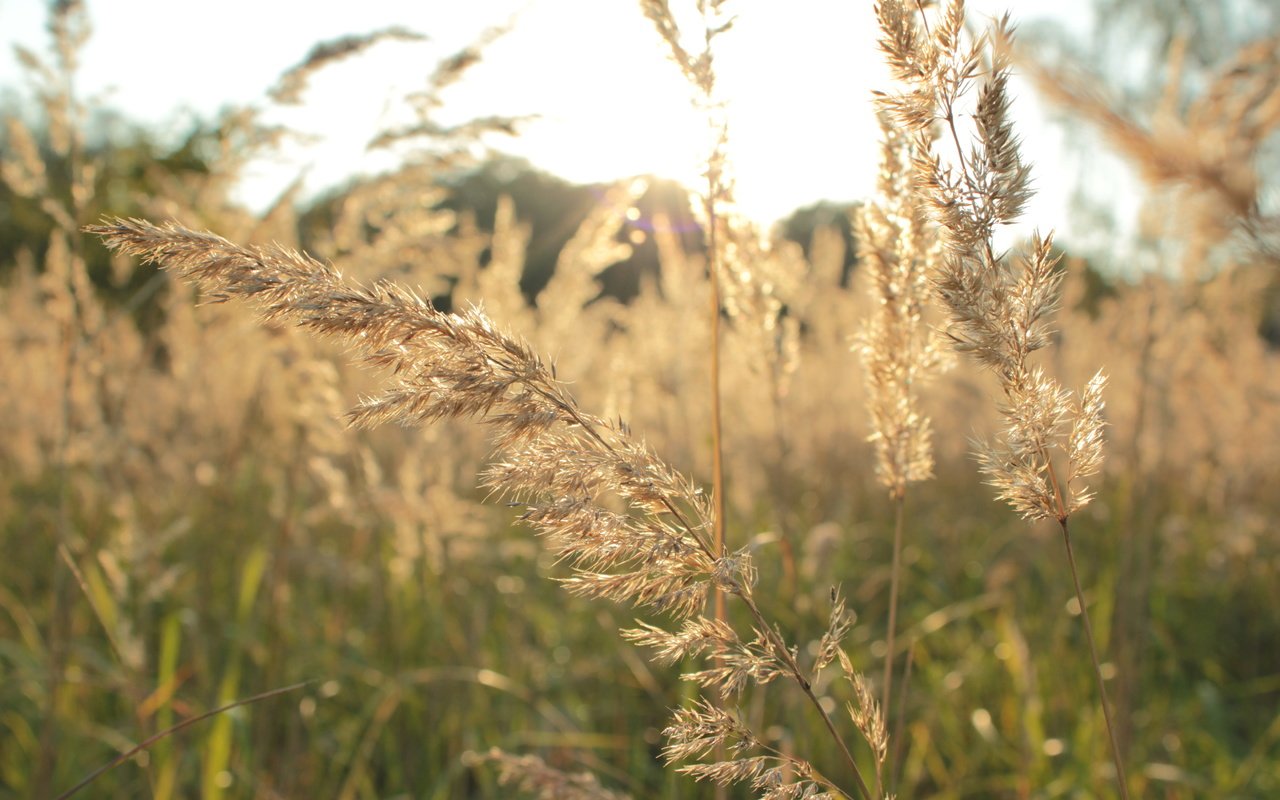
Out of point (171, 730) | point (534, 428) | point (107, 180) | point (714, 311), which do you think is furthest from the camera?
point (107, 180)

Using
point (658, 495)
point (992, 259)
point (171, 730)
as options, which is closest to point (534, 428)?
point (658, 495)

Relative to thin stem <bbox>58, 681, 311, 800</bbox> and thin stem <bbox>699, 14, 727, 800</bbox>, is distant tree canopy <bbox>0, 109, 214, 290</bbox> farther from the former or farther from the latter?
thin stem <bbox>699, 14, 727, 800</bbox>

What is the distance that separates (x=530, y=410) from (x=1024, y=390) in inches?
19.9

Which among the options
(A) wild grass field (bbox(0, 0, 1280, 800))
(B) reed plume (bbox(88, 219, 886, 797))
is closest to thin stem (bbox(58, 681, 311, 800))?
(A) wild grass field (bbox(0, 0, 1280, 800))

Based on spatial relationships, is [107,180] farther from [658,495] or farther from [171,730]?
[658,495]

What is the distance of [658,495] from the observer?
88 cm

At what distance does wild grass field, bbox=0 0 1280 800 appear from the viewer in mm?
900

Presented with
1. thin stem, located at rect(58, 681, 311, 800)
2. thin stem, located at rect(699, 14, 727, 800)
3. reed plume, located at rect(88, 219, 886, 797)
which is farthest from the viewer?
thin stem, located at rect(699, 14, 727, 800)

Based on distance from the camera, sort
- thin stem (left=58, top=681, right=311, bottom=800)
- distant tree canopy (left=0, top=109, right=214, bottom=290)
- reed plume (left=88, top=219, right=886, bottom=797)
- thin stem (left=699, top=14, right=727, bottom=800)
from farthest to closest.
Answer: distant tree canopy (left=0, top=109, right=214, bottom=290) < thin stem (left=699, top=14, right=727, bottom=800) < thin stem (left=58, top=681, right=311, bottom=800) < reed plume (left=88, top=219, right=886, bottom=797)

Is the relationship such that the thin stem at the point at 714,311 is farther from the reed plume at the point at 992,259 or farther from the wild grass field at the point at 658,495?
the reed plume at the point at 992,259

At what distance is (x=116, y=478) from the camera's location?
2.98 metres

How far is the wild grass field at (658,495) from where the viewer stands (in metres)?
0.90

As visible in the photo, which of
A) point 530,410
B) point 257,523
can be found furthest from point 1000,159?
point 257,523

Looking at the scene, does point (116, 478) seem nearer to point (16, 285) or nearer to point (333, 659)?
point (333, 659)
